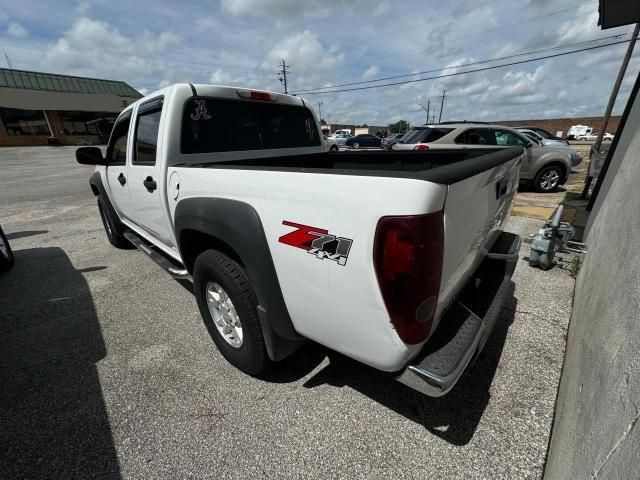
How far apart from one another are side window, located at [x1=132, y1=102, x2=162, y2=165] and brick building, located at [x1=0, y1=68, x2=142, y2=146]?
47.3 metres

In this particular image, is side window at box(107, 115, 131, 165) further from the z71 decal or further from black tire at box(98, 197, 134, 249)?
the z71 decal

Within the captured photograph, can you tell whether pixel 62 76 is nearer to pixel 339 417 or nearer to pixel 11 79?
pixel 11 79

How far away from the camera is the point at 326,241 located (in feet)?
4.46

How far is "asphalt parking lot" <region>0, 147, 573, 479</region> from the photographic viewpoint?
5.56ft

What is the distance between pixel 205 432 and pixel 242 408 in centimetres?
25

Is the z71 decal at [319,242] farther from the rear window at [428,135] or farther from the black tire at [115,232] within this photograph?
the rear window at [428,135]

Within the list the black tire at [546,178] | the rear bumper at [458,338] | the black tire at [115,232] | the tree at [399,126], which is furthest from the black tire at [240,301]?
the tree at [399,126]

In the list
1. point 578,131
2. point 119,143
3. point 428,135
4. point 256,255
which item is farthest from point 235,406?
point 578,131

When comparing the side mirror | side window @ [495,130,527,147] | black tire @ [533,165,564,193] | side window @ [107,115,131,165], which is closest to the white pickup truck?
side window @ [107,115,131,165]

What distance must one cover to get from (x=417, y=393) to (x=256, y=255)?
4.84ft

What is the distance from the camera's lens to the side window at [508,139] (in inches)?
323

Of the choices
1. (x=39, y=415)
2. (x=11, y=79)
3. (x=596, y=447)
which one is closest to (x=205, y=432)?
(x=39, y=415)

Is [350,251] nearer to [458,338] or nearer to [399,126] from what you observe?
[458,338]

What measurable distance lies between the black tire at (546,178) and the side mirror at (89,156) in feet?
31.6
